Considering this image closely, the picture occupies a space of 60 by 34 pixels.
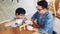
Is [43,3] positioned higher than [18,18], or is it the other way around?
[43,3]

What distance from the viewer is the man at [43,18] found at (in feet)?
3.24

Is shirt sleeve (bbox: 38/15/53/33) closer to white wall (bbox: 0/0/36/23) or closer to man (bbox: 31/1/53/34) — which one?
man (bbox: 31/1/53/34)

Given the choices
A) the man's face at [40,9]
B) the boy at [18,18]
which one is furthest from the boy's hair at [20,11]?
the man's face at [40,9]

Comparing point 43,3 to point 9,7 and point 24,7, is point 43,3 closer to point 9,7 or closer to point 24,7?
point 24,7

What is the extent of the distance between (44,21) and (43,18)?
0.08 feet

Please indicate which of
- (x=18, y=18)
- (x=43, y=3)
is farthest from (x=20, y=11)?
(x=43, y=3)

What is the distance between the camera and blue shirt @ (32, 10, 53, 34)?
1.00m

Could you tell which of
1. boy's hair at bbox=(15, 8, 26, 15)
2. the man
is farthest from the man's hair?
boy's hair at bbox=(15, 8, 26, 15)

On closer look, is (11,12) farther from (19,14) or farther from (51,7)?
(51,7)

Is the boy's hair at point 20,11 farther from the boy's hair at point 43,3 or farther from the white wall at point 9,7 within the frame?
the boy's hair at point 43,3

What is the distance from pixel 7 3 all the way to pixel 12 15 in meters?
0.09

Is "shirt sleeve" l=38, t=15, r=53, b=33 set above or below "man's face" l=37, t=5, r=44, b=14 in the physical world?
below

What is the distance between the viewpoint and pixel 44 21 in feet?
3.28

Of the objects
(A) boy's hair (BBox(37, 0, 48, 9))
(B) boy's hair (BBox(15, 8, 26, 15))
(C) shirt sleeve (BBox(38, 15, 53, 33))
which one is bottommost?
(C) shirt sleeve (BBox(38, 15, 53, 33))
